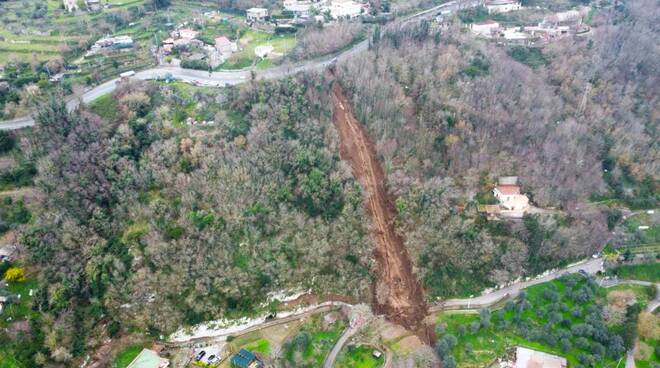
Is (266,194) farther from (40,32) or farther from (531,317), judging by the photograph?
(40,32)

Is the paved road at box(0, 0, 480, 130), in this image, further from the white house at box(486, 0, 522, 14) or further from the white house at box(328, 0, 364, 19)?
the white house at box(486, 0, 522, 14)

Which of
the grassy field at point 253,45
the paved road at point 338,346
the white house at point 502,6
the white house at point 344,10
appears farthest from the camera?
the white house at point 502,6

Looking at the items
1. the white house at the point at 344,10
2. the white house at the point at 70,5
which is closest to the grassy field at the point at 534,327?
the white house at the point at 344,10

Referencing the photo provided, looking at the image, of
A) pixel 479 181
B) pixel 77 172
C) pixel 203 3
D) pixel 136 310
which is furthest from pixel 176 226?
pixel 203 3

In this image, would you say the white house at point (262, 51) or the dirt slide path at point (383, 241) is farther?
the white house at point (262, 51)

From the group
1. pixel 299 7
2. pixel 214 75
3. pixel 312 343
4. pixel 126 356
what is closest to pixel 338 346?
pixel 312 343

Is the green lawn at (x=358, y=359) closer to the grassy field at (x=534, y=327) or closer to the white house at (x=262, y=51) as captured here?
the grassy field at (x=534, y=327)

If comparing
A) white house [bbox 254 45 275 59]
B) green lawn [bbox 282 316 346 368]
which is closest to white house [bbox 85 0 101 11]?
white house [bbox 254 45 275 59]
